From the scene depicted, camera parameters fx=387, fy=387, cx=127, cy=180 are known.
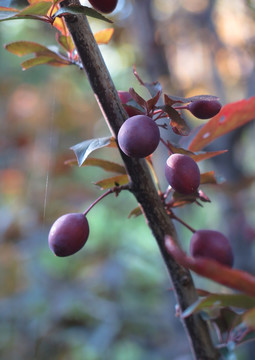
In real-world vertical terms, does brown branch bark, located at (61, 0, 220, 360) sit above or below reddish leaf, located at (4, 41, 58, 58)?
below

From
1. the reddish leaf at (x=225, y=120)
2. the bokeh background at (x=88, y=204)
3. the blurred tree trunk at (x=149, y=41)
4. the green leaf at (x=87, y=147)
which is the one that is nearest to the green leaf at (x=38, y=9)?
the green leaf at (x=87, y=147)

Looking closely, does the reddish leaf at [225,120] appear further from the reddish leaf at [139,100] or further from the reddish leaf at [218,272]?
the reddish leaf at [218,272]

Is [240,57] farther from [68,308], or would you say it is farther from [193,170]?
[193,170]

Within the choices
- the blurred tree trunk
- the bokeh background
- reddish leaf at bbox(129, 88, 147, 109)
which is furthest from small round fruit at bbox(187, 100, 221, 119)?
the blurred tree trunk

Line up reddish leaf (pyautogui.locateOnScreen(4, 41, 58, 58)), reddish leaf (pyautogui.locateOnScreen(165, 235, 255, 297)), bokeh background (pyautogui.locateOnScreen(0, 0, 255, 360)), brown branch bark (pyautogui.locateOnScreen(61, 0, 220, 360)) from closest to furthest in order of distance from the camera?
reddish leaf (pyautogui.locateOnScreen(165, 235, 255, 297)), brown branch bark (pyautogui.locateOnScreen(61, 0, 220, 360)), reddish leaf (pyautogui.locateOnScreen(4, 41, 58, 58)), bokeh background (pyautogui.locateOnScreen(0, 0, 255, 360))

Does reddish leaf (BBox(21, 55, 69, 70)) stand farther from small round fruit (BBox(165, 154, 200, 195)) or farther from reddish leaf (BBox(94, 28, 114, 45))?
small round fruit (BBox(165, 154, 200, 195))

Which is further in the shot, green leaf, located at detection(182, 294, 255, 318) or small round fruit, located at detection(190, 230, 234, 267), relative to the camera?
small round fruit, located at detection(190, 230, 234, 267)
